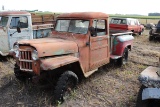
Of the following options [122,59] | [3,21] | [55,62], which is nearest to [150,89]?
[55,62]

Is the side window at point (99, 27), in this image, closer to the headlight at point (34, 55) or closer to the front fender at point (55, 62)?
the front fender at point (55, 62)

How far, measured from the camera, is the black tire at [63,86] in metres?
4.19

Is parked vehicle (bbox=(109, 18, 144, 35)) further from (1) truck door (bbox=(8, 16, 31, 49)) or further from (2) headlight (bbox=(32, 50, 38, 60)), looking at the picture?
(2) headlight (bbox=(32, 50, 38, 60))

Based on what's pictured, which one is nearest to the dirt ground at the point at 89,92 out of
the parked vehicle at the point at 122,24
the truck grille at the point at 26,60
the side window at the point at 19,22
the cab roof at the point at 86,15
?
the truck grille at the point at 26,60

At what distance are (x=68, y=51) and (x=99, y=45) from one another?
3.70 feet

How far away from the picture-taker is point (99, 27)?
554 centimetres

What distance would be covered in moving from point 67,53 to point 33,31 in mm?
4590

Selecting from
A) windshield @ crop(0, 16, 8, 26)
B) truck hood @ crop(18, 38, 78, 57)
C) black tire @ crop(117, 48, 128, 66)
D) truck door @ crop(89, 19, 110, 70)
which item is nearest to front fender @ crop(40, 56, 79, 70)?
truck hood @ crop(18, 38, 78, 57)

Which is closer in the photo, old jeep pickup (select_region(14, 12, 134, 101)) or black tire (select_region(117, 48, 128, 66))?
old jeep pickup (select_region(14, 12, 134, 101))

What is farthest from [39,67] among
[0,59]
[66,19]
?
[0,59]

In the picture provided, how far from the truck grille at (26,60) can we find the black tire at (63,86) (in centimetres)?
76

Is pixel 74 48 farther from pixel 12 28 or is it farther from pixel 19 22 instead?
pixel 19 22

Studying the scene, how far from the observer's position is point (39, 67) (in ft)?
13.7

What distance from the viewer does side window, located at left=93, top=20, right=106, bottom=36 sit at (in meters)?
5.27
